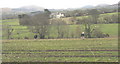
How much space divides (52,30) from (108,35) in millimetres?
8316

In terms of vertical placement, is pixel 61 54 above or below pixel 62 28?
above

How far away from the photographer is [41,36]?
78.8 feet

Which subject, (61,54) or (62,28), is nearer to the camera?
(61,54)

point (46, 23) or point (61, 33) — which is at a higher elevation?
point (46, 23)

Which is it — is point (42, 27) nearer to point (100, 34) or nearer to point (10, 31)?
point (10, 31)

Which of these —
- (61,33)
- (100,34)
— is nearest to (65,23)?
(61,33)

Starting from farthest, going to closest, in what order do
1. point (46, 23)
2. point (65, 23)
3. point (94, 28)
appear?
point (65, 23) < point (94, 28) < point (46, 23)

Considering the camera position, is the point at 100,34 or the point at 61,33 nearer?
the point at 100,34

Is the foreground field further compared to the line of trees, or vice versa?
the line of trees

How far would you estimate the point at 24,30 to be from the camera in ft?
81.4

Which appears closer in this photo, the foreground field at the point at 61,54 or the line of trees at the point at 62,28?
the foreground field at the point at 61,54

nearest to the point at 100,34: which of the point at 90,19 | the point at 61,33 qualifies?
the point at 90,19

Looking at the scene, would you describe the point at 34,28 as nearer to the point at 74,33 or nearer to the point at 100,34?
the point at 74,33

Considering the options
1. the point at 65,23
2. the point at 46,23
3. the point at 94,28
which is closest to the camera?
the point at 46,23
